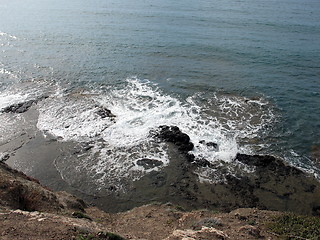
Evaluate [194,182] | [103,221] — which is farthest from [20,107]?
[194,182]

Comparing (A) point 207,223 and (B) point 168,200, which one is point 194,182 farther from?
(A) point 207,223

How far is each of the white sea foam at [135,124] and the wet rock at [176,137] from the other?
0.86 metres

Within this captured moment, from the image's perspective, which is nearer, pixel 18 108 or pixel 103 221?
pixel 103 221

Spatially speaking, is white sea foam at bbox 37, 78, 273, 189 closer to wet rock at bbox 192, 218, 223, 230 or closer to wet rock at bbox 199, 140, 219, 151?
wet rock at bbox 199, 140, 219, 151

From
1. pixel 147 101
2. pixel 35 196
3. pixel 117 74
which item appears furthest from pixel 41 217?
pixel 117 74

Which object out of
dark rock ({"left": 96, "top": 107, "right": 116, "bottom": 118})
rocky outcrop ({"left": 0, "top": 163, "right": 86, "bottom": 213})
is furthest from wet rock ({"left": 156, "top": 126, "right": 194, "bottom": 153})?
rocky outcrop ({"left": 0, "top": 163, "right": 86, "bottom": 213})

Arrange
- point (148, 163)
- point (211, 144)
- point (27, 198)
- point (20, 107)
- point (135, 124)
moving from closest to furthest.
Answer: point (27, 198)
point (148, 163)
point (211, 144)
point (135, 124)
point (20, 107)

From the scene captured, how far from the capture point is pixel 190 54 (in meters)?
46.3

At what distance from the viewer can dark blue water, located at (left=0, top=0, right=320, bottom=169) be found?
33.4m

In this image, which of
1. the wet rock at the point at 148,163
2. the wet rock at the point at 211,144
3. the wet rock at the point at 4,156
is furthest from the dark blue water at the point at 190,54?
the wet rock at the point at 4,156

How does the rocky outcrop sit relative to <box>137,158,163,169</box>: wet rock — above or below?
above

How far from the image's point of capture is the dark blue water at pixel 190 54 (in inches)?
1316

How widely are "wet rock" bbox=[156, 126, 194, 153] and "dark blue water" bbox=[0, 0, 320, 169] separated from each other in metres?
8.55

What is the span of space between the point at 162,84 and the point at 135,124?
1121 cm
